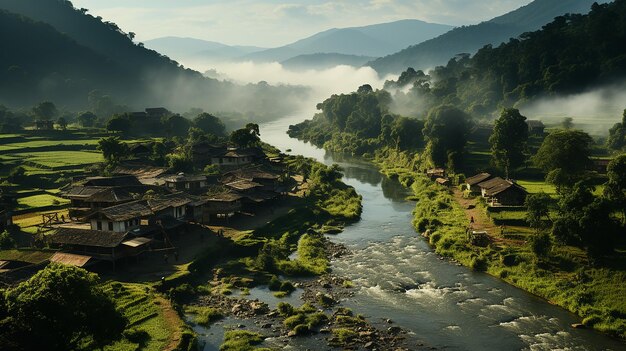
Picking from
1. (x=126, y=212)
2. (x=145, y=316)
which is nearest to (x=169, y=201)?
(x=126, y=212)

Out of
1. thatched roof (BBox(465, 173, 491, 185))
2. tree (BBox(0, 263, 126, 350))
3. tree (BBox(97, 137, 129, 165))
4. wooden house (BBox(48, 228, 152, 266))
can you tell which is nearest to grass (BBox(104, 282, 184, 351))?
tree (BBox(0, 263, 126, 350))

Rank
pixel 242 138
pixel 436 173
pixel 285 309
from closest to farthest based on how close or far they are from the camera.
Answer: pixel 285 309 < pixel 436 173 < pixel 242 138

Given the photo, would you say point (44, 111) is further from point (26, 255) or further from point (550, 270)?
point (550, 270)

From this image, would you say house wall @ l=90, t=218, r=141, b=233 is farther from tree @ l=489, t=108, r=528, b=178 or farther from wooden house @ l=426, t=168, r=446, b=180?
wooden house @ l=426, t=168, r=446, b=180

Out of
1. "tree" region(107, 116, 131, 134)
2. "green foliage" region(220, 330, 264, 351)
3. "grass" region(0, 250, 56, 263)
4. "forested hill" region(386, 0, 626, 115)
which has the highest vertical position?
"forested hill" region(386, 0, 626, 115)

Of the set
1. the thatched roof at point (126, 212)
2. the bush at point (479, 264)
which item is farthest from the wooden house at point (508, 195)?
the thatched roof at point (126, 212)

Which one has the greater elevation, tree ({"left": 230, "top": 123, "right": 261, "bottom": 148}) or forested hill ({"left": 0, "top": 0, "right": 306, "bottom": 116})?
forested hill ({"left": 0, "top": 0, "right": 306, "bottom": 116})

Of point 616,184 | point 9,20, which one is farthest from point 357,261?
point 9,20

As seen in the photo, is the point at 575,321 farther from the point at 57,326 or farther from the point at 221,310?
the point at 57,326
